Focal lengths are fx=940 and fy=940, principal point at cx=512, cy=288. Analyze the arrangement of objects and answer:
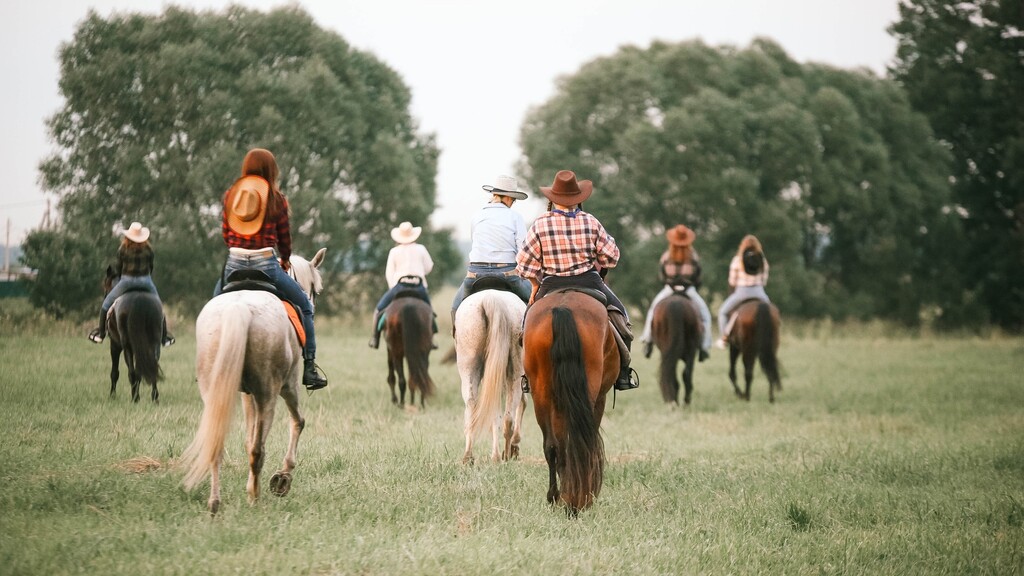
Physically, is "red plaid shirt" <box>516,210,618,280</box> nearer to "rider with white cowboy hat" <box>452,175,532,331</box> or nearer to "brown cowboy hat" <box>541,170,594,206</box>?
"brown cowboy hat" <box>541,170,594,206</box>

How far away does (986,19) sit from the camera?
3606 cm

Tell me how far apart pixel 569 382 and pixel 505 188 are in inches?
154

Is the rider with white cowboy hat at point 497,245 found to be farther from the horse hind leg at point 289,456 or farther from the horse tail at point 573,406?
the horse tail at point 573,406

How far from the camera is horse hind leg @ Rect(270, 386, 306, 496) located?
287 inches

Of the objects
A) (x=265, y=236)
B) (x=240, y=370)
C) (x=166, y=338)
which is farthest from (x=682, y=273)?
(x=240, y=370)

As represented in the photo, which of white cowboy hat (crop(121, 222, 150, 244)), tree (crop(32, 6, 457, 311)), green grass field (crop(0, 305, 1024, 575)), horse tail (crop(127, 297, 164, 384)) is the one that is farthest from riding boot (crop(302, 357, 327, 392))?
tree (crop(32, 6, 457, 311))

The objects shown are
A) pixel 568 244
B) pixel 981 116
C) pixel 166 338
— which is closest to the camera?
pixel 568 244

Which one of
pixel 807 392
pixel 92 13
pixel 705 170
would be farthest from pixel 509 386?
pixel 705 170

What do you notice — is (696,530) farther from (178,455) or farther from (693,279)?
(693,279)

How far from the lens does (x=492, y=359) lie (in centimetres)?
920

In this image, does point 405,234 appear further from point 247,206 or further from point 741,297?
point 247,206

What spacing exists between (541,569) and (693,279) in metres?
11.3

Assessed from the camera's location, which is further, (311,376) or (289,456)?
(311,376)

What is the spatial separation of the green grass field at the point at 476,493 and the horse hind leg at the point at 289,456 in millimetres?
140
